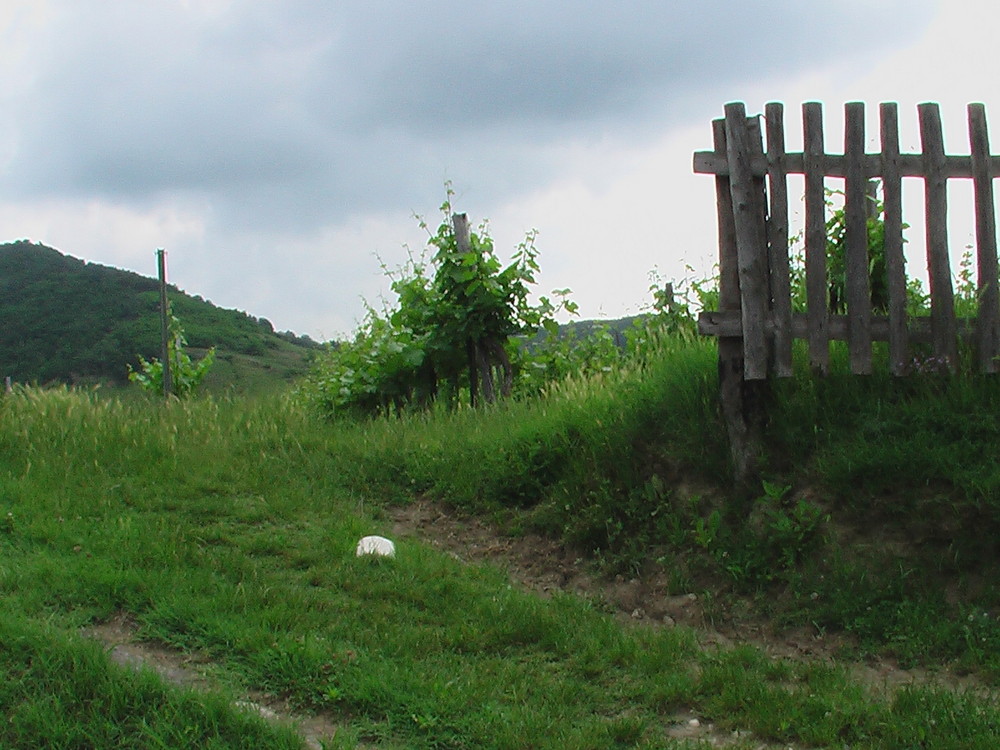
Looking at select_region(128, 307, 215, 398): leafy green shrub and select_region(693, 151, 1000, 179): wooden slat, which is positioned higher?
select_region(693, 151, 1000, 179): wooden slat

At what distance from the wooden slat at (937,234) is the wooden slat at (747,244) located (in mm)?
1182

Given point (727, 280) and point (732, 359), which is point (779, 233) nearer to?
point (727, 280)

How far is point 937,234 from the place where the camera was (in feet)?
20.3

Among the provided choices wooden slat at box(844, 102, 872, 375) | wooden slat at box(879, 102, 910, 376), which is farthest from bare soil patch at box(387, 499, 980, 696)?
wooden slat at box(879, 102, 910, 376)

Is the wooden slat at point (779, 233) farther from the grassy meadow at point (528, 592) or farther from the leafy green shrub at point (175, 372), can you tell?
the leafy green shrub at point (175, 372)

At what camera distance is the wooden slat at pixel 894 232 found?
612cm

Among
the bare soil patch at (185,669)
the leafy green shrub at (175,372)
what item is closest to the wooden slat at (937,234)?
the bare soil patch at (185,669)

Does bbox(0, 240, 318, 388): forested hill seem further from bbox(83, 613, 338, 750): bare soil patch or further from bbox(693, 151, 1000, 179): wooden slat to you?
bbox(83, 613, 338, 750): bare soil patch

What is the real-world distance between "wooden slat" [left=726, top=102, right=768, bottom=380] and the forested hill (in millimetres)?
29497

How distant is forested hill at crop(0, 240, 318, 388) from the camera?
4003 cm

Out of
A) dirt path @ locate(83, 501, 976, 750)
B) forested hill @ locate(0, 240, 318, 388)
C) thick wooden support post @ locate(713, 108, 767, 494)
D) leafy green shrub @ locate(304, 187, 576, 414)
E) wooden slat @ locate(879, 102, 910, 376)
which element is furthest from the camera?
forested hill @ locate(0, 240, 318, 388)

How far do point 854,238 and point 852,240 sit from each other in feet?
0.06

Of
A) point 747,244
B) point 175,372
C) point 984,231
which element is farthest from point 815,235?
point 175,372

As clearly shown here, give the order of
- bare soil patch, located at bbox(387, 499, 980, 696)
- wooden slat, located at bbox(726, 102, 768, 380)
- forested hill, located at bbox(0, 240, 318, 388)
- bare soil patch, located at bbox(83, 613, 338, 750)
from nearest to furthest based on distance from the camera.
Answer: bare soil patch, located at bbox(83, 613, 338, 750), bare soil patch, located at bbox(387, 499, 980, 696), wooden slat, located at bbox(726, 102, 768, 380), forested hill, located at bbox(0, 240, 318, 388)
